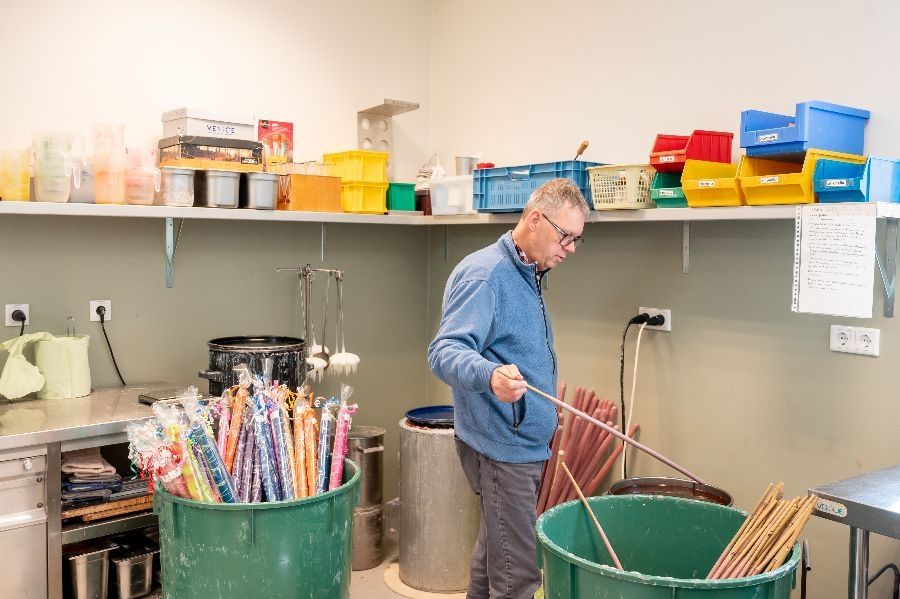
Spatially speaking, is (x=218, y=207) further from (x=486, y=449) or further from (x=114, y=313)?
(x=486, y=449)

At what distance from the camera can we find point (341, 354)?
379cm

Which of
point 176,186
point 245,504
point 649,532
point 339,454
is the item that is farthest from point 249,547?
point 176,186

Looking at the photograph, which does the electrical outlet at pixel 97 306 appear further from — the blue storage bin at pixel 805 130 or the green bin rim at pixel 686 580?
the blue storage bin at pixel 805 130

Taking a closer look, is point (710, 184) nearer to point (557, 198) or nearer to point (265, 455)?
point (557, 198)

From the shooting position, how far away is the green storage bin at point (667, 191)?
2.79 meters

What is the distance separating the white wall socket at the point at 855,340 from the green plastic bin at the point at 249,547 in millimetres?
1701

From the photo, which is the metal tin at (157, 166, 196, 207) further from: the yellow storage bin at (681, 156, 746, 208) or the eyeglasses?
the yellow storage bin at (681, 156, 746, 208)

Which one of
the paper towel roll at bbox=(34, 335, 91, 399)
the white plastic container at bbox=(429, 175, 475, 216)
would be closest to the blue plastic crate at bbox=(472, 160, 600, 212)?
the white plastic container at bbox=(429, 175, 475, 216)

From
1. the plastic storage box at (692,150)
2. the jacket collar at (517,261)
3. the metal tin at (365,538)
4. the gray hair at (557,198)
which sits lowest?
the metal tin at (365,538)

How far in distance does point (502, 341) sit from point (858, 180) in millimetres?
1113

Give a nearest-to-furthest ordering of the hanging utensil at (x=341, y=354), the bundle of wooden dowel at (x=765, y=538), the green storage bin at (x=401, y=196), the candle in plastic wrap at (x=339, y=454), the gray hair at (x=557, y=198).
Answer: the bundle of wooden dowel at (x=765, y=538), the gray hair at (x=557, y=198), the candle in plastic wrap at (x=339, y=454), the hanging utensil at (x=341, y=354), the green storage bin at (x=401, y=196)

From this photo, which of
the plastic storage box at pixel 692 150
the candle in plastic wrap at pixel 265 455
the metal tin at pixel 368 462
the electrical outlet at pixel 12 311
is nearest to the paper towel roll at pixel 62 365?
the electrical outlet at pixel 12 311

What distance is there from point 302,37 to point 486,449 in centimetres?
235

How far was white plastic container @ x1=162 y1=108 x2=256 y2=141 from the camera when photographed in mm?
3299
